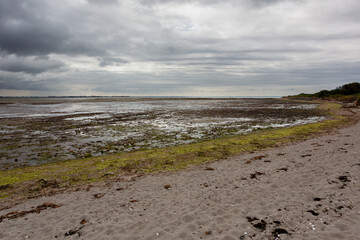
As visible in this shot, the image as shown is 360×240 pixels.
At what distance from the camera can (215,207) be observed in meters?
7.41

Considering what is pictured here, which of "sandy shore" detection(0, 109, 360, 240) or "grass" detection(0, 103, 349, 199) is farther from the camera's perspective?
"grass" detection(0, 103, 349, 199)

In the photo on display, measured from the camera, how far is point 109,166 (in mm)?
13180

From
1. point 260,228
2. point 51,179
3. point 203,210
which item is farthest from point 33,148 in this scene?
point 260,228

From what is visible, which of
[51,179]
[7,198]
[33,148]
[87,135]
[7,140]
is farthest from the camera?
[87,135]

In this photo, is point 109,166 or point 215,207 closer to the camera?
point 215,207

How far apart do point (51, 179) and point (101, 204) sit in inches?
189

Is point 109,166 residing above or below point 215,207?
below

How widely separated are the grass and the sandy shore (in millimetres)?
1438

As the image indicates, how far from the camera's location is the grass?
1087 centimetres

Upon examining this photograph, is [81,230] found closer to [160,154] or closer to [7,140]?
[160,154]

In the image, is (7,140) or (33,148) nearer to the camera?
(33,148)

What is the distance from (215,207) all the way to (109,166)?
803cm

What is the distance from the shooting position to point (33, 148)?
60.2ft

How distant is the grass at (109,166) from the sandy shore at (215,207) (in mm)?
1438
